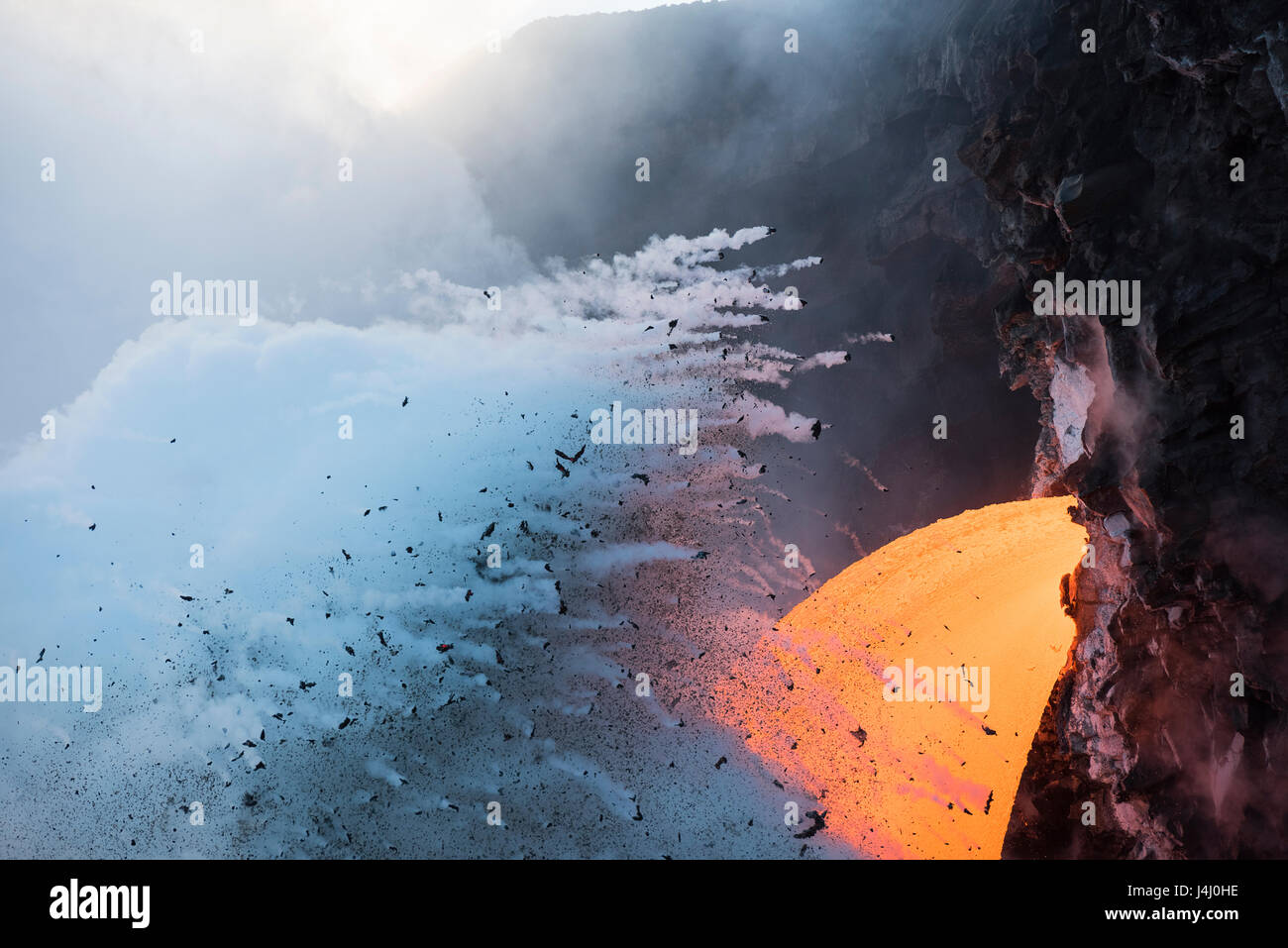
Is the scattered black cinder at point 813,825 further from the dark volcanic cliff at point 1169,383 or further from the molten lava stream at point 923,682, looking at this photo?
the dark volcanic cliff at point 1169,383

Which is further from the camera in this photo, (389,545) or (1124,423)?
(389,545)

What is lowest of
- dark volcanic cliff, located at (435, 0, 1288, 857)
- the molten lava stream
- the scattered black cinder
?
the scattered black cinder

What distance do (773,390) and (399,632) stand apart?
64.9 ft

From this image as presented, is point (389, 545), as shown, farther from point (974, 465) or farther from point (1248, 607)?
point (974, 465)

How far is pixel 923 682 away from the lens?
98.8 feet

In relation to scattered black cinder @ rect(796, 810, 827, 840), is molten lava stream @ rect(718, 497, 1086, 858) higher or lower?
higher

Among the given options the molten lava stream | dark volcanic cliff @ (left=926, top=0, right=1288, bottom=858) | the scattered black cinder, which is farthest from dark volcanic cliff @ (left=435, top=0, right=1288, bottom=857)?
the scattered black cinder

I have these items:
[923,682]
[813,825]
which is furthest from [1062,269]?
[813,825]

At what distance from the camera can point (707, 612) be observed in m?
28.7

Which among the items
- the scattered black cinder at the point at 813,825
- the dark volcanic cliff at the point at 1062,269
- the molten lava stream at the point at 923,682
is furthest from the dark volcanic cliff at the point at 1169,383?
the scattered black cinder at the point at 813,825

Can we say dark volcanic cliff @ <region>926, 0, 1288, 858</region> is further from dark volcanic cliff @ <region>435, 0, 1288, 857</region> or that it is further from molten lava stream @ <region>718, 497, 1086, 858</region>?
molten lava stream @ <region>718, 497, 1086, 858</region>

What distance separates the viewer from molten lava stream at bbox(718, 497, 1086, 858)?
26062 millimetres

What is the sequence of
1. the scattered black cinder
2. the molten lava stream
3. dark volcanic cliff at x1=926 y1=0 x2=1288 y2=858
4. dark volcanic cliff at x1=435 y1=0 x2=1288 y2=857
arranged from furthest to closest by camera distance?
the molten lava stream, the scattered black cinder, dark volcanic cliff at x1=435 y1=0 x2=1288 y2=857, dark volcanic cliff at x1=926 y1=0 x2=1288 y2=858

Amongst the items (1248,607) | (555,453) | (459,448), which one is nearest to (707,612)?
(555,453)
